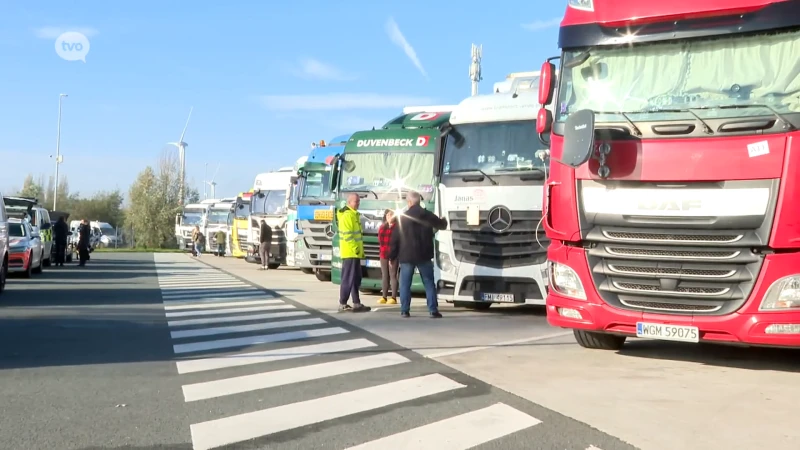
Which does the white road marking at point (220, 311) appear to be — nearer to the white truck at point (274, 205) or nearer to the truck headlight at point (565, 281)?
the truck headlight at point (565, 281)

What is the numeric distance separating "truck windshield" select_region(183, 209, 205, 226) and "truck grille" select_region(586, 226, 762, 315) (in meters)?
53.5

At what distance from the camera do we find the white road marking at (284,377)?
7.83 metres

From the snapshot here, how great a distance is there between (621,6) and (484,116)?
208 inches

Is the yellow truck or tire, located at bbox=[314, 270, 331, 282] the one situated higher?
the yellow truck

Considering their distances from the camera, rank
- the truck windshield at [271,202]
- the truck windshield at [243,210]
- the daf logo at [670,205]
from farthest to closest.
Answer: the truck windshield at [243,210] → the truck windshield at [271,202] → the daf logo at [670,205]

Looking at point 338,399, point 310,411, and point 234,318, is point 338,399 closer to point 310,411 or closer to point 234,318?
point 310,411

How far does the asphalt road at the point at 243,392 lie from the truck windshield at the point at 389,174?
4543mm

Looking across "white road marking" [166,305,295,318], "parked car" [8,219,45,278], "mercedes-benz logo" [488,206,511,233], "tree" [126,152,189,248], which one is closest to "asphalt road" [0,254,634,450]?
"white road marking" [166,305,295,318]

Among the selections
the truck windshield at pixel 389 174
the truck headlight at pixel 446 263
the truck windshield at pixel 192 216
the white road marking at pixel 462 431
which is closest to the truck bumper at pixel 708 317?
the white road marking at pixel 462 431

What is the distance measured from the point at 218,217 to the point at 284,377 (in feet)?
145

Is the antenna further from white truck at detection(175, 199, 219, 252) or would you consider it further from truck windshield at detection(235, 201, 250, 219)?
white truck at detection(175, 199, 219, 252)

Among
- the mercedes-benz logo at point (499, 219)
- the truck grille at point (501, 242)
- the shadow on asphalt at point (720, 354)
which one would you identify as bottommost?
the shadow on asphalt at point (720, 354)

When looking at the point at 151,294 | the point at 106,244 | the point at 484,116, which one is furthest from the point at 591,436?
the point at 106,244

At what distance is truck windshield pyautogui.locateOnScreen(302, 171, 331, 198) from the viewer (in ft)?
78.0
